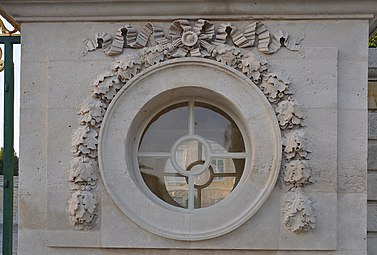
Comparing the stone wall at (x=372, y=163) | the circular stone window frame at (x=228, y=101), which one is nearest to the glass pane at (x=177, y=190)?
the circular stone window frame at (x=228, y=101)

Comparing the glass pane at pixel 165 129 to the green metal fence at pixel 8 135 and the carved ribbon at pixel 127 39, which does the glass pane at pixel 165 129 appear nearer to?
the carved ribbon at pixel 127 39

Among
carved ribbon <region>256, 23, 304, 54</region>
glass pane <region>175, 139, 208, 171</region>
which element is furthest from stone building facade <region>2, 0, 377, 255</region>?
glass pane <region>175, 139, 208, 171</region>

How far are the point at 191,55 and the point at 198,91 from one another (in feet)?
1.09

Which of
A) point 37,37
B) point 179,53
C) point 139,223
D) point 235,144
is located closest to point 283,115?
point 235,144

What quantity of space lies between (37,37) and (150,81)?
1082 millimetres

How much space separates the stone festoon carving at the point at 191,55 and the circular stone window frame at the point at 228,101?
0.08 metres

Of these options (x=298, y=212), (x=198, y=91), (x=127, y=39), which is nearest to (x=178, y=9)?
(x=127, y=39)

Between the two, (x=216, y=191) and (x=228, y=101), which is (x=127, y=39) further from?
(x=216, y=191)

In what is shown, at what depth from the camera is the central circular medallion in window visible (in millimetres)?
4805

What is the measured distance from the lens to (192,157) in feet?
15.9

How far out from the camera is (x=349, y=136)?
4535mm

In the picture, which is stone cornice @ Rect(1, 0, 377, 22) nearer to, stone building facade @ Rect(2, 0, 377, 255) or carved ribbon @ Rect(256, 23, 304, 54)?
stone building facade @ Rect(2, 0, 377, 255)

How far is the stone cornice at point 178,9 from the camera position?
4.47m

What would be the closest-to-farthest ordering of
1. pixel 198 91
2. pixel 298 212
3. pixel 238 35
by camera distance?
1. pixel 298 212
2. pixel 238 35
3. pixel 198 91
